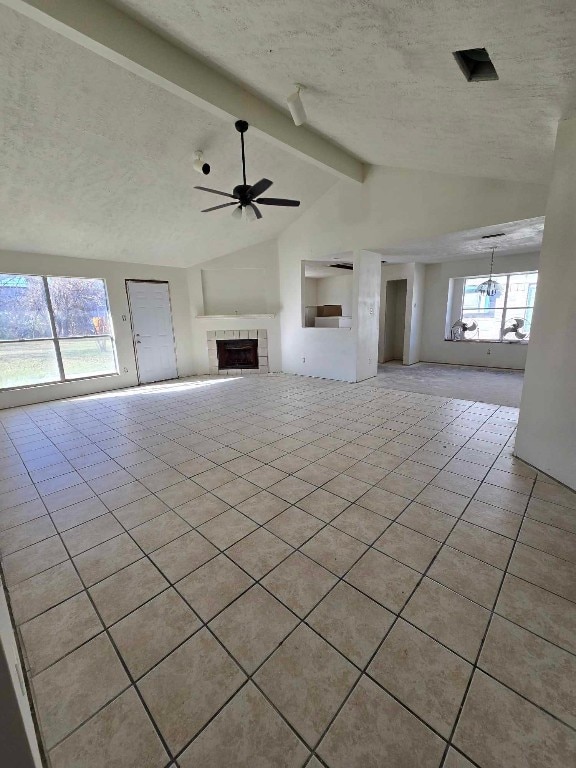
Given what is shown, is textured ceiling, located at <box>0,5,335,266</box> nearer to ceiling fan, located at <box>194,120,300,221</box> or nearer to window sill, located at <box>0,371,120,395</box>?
ceiling fan, located at <box>194,120,300,221</box>

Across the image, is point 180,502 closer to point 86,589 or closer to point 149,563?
point 149,563

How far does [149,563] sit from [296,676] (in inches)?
39.4

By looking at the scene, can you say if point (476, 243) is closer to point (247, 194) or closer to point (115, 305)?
point (247, 194)

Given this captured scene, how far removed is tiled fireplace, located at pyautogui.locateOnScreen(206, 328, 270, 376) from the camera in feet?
23.4

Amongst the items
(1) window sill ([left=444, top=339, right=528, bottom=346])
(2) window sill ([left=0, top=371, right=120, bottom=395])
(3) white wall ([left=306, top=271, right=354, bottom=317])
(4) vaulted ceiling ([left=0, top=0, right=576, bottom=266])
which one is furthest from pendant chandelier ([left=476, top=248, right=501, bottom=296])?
(2) window sill ([left=0, top=371, right=120, bottom=395])

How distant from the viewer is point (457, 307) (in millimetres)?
7840

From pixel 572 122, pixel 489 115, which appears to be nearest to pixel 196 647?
pixel 489 115

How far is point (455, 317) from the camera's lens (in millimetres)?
7902

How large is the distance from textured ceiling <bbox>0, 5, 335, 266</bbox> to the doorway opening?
3622mm

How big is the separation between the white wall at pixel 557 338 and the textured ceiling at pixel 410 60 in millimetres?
489

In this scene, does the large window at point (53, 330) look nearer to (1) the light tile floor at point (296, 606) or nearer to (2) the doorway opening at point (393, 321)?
(1) the light tile floor at point (296, 606)

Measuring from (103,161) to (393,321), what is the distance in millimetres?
6965

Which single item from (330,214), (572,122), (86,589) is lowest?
(86,589)

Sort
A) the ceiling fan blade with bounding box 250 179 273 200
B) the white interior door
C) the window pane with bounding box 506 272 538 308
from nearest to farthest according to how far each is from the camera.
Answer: the ceiling fan blade with bounding box 250 179 273 200
the white interior door
the window pane with bounding box 506 272 538 308
